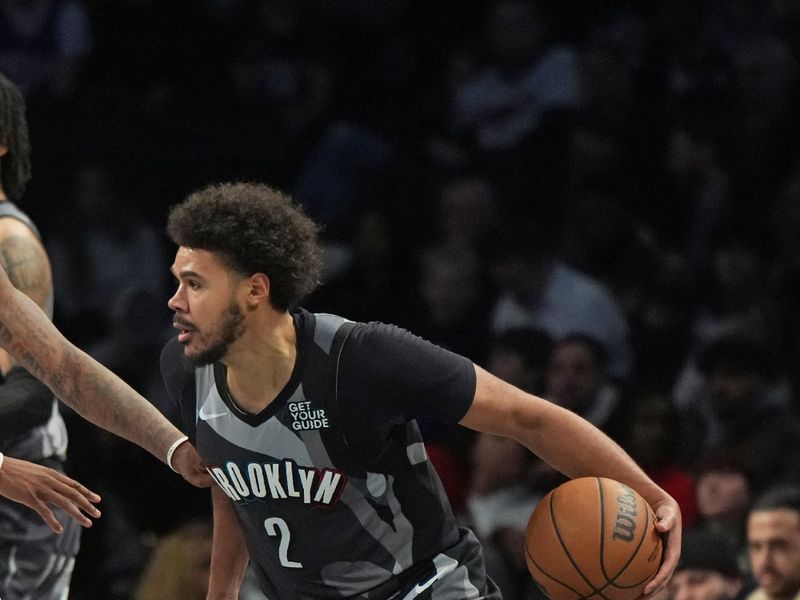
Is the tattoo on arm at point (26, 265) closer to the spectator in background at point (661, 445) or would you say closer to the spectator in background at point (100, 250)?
the spectator in background at point (661, 445)

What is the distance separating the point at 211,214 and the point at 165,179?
5.18 meters

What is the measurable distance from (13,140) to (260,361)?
1.33 m

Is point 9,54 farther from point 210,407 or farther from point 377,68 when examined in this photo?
point 210,407

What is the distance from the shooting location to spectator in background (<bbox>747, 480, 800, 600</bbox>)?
5949 millimetres

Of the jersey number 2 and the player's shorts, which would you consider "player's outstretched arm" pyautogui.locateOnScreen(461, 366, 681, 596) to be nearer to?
the jersey number 2

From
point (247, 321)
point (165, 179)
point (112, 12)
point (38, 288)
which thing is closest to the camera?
point (247, 321)

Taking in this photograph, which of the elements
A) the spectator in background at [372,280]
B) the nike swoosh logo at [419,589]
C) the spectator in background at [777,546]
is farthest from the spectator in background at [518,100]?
the nike swoosh logo at [419,589]

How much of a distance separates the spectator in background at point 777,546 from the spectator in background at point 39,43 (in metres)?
5.23

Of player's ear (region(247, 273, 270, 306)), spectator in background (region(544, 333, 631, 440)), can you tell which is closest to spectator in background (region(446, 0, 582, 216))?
spectator in background (region(544, 333, 631, 440))

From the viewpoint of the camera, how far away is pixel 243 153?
9266 mm

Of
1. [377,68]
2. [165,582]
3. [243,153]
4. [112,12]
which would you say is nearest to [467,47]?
[377,68]

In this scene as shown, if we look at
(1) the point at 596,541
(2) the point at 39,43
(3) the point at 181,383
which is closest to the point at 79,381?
(3) the point at 181,383

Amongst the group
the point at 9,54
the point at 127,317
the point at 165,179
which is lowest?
the point at 127,317

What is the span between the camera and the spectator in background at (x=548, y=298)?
793cm
